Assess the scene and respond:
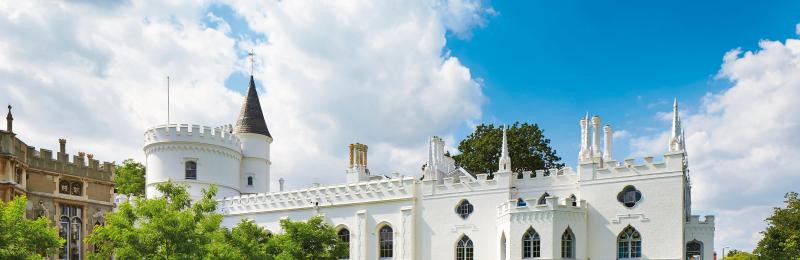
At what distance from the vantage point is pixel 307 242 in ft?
122

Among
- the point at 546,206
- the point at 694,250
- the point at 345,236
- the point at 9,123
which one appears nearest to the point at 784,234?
the point at 694,250

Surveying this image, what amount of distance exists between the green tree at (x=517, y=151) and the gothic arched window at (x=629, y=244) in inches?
635

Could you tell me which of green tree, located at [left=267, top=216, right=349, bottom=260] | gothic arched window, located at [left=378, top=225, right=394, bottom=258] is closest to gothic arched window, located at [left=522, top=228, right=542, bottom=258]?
gothic arched window, located at [left=378, top=225, right=394, bottom=258]

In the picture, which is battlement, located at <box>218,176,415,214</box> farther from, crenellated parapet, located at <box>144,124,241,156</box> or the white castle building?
crenellated parapet, located at <box>144,124,241,156</box>

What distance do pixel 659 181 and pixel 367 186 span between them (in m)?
16.0

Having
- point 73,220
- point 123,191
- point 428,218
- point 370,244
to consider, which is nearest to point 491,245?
point 428,218

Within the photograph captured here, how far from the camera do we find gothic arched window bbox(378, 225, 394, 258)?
1610 inches

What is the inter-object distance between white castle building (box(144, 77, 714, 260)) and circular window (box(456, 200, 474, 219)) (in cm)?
6

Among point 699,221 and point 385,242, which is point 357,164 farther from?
point 699,221

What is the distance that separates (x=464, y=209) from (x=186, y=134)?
67.3 ft

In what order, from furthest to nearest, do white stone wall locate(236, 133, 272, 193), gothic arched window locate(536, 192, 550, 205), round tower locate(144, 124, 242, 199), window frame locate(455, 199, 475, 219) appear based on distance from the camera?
white stone wall locate(236, 133, 272, 193) < round tower locate(144, 124, 242, 199) < window frame locate(455, 199, 475, 219) < gothic arched window locate(536, 192, 550, 205)

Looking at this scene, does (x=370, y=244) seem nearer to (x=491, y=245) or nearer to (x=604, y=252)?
(x=491, y=245)

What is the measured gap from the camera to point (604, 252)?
34.6 metres

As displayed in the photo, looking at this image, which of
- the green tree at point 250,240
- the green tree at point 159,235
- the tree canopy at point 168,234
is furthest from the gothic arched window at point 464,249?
the green tree at point 159,235
